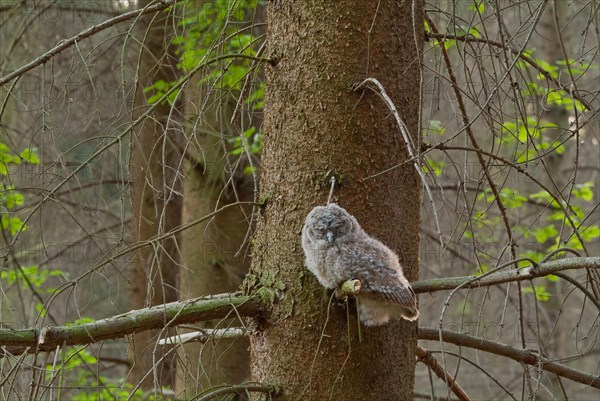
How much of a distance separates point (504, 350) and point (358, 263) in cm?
85

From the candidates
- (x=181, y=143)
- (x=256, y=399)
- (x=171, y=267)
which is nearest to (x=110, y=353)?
(x=171, y=267)

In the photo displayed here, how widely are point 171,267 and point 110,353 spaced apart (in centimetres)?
429

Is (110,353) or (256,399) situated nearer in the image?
(256,399)

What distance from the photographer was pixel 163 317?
9.57 ft

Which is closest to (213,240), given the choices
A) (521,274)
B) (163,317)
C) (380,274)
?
(163,317)

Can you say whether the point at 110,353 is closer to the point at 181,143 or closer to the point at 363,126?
the point at 181,143

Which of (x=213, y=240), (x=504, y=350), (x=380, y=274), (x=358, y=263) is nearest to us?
(x=380, y=274)

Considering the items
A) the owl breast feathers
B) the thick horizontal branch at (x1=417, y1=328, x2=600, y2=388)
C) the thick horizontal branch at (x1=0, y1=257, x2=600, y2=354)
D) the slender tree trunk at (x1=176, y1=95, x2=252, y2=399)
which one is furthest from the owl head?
the slender tree trunk at (x1=176, y1=95, x2=252, y2=399)

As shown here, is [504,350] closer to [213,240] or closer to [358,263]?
[358,263]

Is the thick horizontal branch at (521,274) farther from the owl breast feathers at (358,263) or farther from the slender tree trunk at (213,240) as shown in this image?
the slender tree trunk at (213,240)

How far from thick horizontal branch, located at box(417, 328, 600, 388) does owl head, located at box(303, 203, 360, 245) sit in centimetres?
61

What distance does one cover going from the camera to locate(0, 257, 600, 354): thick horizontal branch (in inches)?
105

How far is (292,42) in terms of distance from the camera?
3217 mm

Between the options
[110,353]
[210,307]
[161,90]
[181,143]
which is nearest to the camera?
[210,307]
